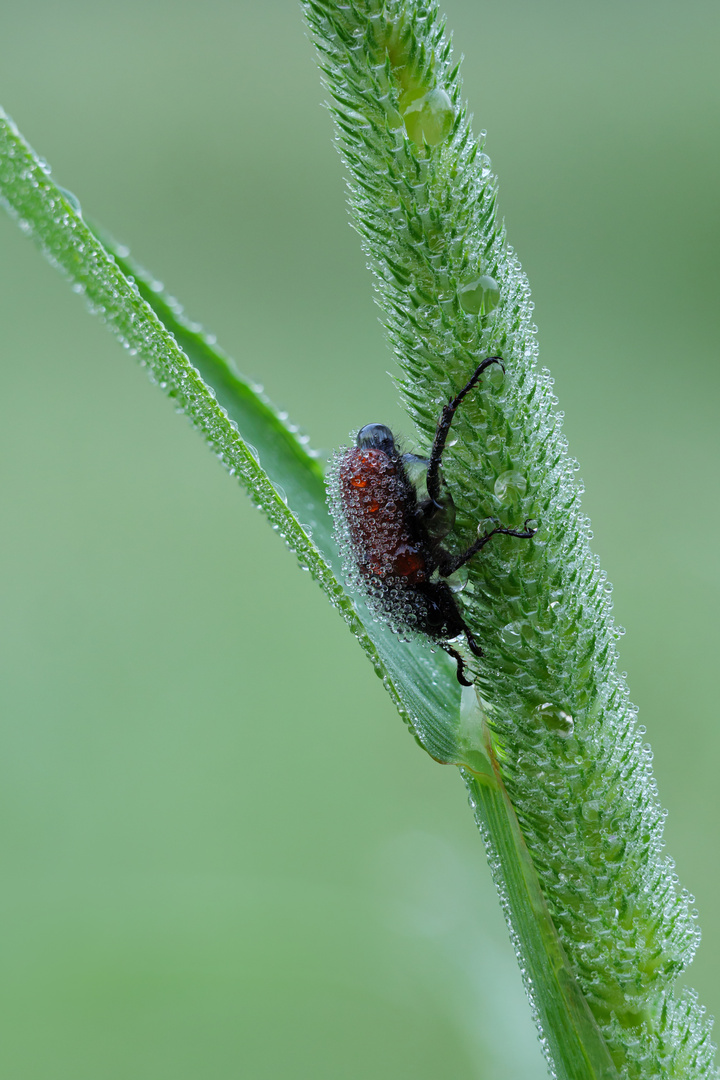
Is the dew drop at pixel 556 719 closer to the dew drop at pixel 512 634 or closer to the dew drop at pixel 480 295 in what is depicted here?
the dew drop at pixel 512 634

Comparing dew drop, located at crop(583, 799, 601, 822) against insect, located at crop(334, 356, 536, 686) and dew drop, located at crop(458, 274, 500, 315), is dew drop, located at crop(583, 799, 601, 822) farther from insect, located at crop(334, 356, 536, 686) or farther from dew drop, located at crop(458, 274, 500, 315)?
dew drop, located at crop(458, 274, 500, 315)

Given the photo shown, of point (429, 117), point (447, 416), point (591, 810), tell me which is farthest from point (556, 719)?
point (429, 117)

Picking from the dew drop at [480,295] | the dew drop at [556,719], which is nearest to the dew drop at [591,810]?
the dew drop at [556,719]

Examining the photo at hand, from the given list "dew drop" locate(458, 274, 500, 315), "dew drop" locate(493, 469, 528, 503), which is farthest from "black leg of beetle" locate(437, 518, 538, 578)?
"dew drop" locate(458, 274, 500, 315)

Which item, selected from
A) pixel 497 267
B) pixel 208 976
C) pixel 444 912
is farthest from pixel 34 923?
pixel 497 267

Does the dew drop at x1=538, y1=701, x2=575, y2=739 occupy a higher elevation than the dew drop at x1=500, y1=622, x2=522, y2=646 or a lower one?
lower

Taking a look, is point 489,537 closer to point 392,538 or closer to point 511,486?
point 511,486

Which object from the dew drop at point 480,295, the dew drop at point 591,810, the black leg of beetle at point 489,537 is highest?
the dew drop at point 480,295

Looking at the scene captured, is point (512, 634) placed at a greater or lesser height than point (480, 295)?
lesser
